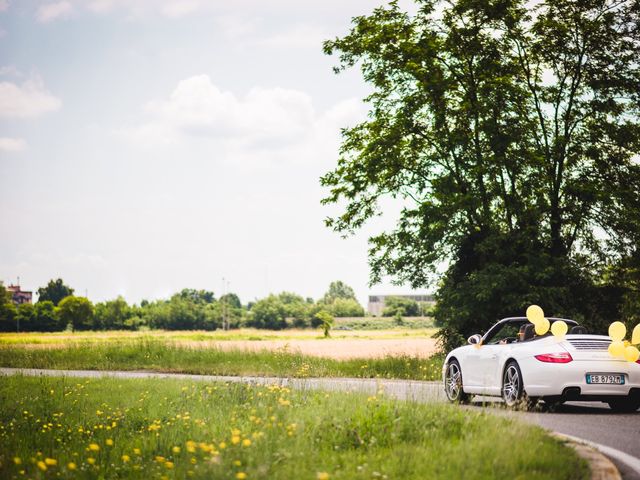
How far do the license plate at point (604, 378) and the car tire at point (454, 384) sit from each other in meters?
2.58

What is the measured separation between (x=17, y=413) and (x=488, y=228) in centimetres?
1703

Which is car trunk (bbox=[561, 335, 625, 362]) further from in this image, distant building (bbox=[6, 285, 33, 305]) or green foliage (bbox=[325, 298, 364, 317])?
distant building (bbox=[6, 285, 33, 305])

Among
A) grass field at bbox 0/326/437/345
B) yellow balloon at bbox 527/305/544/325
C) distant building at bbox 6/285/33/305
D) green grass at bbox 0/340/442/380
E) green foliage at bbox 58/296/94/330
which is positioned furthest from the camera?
distant building at bbox 6/285/33/305

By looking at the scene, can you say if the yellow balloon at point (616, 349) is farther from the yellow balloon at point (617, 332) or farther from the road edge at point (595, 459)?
the road edge at point (595, 459)

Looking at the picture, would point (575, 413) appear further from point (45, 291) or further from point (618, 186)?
point (45, 291)

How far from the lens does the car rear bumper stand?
36.6 ft

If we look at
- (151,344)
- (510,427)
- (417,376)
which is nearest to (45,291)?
(151,344)

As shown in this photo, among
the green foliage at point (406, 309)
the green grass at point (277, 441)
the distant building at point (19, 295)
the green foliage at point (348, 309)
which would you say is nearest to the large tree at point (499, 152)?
the green grass at point (277, 441)

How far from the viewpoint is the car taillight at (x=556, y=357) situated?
11.2 metres

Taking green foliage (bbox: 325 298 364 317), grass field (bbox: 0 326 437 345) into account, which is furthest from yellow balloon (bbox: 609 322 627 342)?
green foliage (bbox: 325 298 364 317)

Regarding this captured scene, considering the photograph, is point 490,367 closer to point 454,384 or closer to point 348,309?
point 454,384

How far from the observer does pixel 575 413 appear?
12.0 m

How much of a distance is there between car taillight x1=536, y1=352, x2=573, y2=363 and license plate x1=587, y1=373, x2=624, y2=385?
0.37 metres

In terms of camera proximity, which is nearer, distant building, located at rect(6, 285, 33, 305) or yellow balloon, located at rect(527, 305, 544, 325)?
yellow balloon, located at rect(527, 305, 544, 325)
